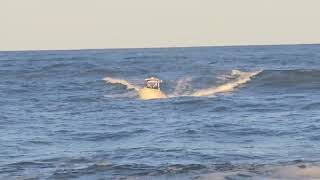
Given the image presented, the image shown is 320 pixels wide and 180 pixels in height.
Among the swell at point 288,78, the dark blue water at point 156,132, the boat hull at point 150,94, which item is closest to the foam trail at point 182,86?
the dark blue water at point 156,132

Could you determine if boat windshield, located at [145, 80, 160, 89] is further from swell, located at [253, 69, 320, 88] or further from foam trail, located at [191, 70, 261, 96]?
swell, located at [253, 69, 320, 88]

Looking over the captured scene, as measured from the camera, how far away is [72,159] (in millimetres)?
16672

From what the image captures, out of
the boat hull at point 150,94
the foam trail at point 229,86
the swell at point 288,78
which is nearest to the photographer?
the boat hull at point 150,94

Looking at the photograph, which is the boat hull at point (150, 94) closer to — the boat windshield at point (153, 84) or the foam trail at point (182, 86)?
the boat windshield at point (153, 84)

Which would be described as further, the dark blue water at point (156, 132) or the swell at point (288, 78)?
the swell at point (288, 78)

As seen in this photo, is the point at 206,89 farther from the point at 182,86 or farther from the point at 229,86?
the point at 182,86

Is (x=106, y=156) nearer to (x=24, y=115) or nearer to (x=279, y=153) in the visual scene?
(x=279, y=153)

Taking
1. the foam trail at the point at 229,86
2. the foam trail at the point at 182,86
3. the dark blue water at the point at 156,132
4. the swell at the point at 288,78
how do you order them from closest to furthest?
the dark blue water at the point at 156,132 → the foam trail at the point at 229,86 → the foam trail at the point at 182,86 → the swell at the point at 288,78

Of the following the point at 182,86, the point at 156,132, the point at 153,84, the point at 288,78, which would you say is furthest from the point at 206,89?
the point at 156,132

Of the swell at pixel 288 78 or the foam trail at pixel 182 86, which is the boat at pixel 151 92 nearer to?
the foam trail at pixel 182 86

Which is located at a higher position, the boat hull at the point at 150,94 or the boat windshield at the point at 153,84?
the boat windshield at the point at 153,84

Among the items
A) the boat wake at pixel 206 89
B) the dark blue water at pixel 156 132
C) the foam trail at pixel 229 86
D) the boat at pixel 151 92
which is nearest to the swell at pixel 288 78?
the dark blue water at pixel 156 132

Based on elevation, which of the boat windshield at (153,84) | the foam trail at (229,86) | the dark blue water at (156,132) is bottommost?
the dark blue water at (156,132)

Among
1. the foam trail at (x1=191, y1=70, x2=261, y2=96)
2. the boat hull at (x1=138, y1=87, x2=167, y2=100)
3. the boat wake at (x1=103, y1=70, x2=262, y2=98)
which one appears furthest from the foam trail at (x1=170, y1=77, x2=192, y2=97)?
the boat hull at (x1=138, y1=87, x2=167, y2=100)
